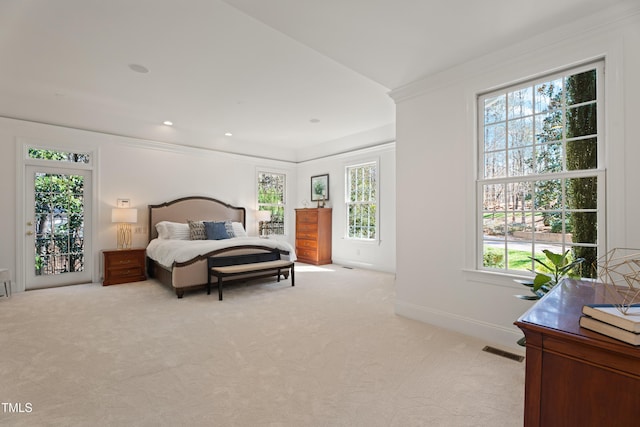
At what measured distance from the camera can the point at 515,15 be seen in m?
2.25

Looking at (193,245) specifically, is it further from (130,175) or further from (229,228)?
(130,175)

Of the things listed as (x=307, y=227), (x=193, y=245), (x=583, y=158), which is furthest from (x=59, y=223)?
(x=583, y=158)

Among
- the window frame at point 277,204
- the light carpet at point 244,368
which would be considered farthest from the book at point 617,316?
the window frame at point 277,204

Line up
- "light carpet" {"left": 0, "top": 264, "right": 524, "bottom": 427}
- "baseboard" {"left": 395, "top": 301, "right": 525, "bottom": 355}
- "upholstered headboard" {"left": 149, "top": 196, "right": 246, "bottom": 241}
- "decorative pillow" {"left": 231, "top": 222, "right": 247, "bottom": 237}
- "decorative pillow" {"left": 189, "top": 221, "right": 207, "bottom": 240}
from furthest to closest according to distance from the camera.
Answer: "decorative pillow" {"left": 231, "top": 222, "right": 247, "bottom": 237} → "upholstered headboard" {"left": 149, "top": 196, "right": 246, "bottom": 241} → "decorative pillow" {"left": 189, "top": 221, "right": 207, "bottom": 240} → "baseboard" {"left": 395, "top": 301, "right": 525, "bottom": 355} → "light carpet" {"left": 0, "top": 264, "right": 524, "bottom": 427}

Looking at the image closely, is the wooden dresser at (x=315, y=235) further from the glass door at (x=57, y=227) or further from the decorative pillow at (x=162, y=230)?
the glass door at (x=57, y=227)

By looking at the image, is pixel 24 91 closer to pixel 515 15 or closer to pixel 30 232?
pixel 30 232

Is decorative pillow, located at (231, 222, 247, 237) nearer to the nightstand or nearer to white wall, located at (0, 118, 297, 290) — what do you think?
white wall, located at (0, 118, 297, 290)

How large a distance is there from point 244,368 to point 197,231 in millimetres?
3829

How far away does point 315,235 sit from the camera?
22.5ft

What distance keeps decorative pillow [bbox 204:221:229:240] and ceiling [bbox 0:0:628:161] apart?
1.96 m

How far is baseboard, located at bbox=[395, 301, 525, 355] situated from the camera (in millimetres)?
2607

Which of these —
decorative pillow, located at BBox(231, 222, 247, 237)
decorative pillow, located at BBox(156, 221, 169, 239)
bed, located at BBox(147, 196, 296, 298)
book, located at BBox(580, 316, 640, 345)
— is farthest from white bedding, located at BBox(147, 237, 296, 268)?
book, located at BBox(580, 316, 640, 345)

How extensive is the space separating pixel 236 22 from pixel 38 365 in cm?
322

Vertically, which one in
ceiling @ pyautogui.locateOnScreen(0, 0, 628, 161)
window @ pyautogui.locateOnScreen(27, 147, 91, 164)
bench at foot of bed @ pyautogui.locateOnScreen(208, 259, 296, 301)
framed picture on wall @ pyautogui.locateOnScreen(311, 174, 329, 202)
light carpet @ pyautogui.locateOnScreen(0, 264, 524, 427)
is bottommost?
light carpet @ pyautogui.locateOnScreen(0, 264, 524, 427)
